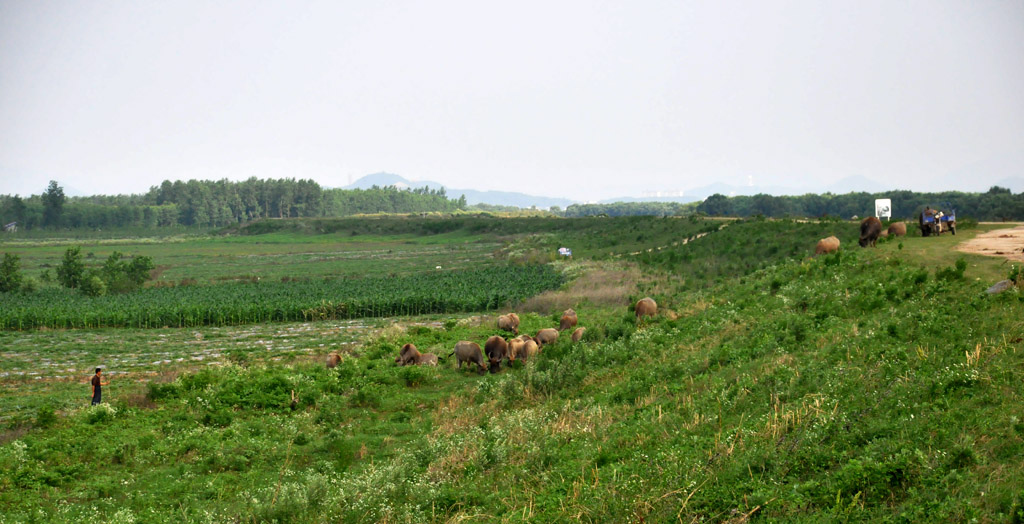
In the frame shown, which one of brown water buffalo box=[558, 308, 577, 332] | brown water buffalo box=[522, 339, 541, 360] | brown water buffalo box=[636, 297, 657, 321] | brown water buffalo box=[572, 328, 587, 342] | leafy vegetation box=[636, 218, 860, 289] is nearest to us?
brown water buffalo box=[522, 339, 541, 360]

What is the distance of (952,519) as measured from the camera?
6867 millimetres

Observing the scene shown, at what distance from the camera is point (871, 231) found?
78.3ft

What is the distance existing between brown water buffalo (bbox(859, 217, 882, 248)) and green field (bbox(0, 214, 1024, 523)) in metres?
0.78

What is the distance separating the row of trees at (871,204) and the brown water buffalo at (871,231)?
4.36 metres

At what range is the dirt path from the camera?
61.3 ft

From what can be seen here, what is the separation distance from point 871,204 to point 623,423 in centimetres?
9008

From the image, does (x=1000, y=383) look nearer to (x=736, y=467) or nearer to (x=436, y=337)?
(x=736, y=467)

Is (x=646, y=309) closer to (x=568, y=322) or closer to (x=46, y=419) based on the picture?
(x=568, y=322)

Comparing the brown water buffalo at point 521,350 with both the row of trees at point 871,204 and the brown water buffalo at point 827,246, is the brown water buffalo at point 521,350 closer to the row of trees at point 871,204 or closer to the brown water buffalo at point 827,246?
the brown water buffalo at point 827,246

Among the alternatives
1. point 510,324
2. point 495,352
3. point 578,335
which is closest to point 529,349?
point 495,352

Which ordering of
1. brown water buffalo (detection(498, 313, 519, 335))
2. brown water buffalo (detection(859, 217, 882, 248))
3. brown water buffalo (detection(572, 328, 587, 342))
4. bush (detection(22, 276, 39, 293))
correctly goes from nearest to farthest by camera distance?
brown water buffalo (detection(859, 217, 882, 248)) < brown water buffalo (detection(572, 328, 587, 342)) < brown water buffalo (detection(498, 313, 519, 335)) < bush (detection(22, 276, 39, 293))

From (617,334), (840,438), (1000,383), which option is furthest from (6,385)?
(1000,383)

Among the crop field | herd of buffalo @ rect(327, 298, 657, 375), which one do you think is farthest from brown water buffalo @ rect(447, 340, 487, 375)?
the crop field

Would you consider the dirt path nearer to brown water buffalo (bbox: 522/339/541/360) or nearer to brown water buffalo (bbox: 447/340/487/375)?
brown water buffalo (bbox: 522/339/541/360)
